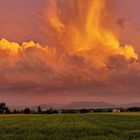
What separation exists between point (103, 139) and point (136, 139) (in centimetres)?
214

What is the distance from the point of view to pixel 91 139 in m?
27.2

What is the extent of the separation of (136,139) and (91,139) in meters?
2.83

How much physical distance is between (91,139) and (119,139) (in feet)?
5.91

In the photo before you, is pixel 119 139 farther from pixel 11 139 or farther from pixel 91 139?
pixel 11 139

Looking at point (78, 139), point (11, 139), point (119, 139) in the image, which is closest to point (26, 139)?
point (11, 139)

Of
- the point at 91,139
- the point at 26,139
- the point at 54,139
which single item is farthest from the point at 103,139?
the point at 26,139

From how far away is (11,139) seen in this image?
27.4 metres

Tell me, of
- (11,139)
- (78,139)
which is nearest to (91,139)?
(78,139)

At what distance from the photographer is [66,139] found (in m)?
27.2

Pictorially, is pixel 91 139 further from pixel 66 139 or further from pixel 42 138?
pixel 42 138

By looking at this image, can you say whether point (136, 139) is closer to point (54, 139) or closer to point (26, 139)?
point (54, 139)

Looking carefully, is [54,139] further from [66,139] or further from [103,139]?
[103,139]

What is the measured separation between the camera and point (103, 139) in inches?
1047

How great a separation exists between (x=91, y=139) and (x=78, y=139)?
83 cm
